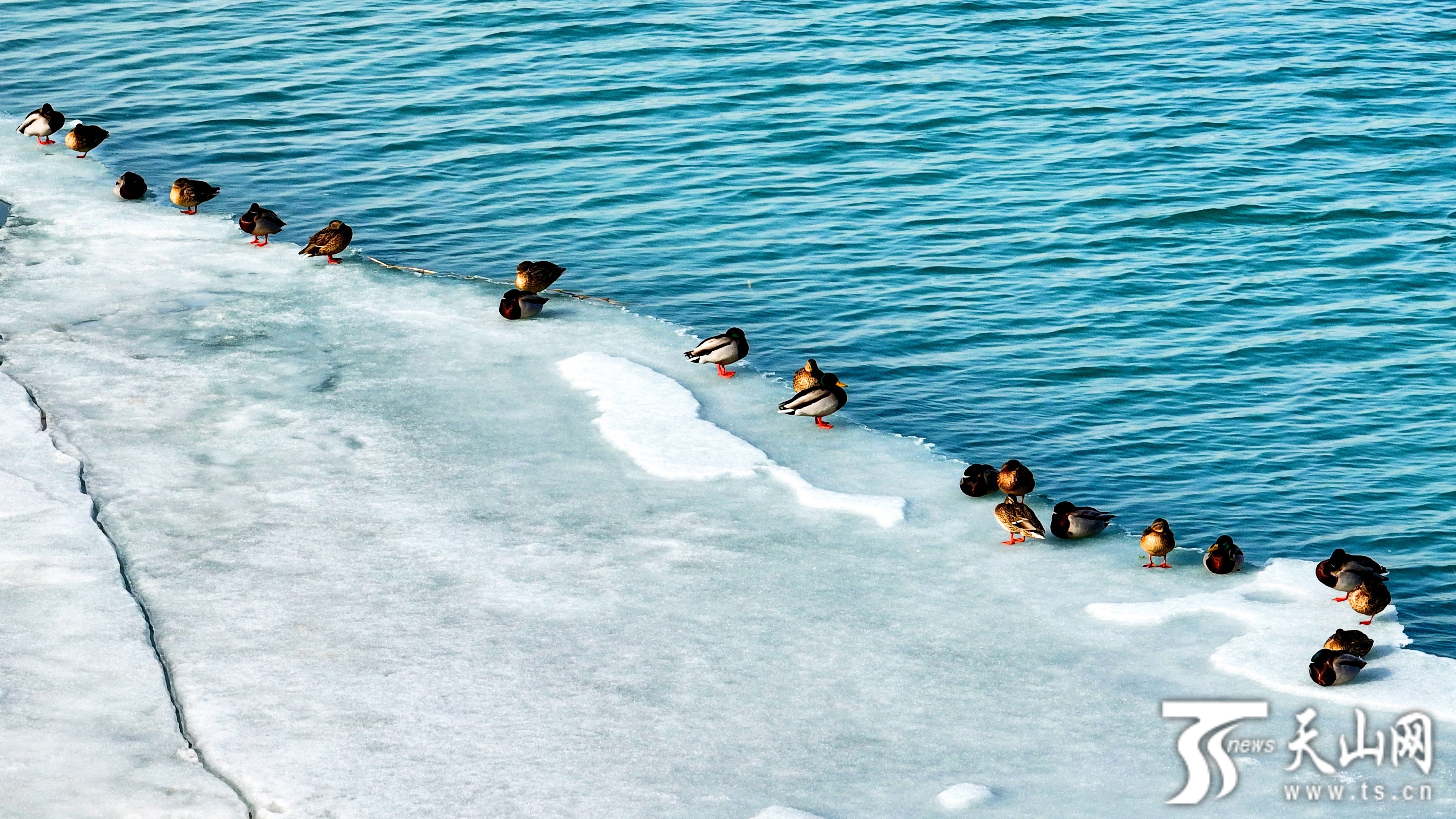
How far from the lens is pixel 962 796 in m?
9.10

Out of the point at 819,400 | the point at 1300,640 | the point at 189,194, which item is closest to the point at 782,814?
the point at 1300,640

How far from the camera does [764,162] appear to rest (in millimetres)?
21266

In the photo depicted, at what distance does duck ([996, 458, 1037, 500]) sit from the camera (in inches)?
492

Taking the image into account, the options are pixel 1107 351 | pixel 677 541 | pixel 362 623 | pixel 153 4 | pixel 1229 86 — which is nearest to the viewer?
pixel 362 623

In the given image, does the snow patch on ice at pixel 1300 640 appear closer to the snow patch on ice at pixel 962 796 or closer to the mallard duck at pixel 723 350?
the snow patch on ice at pixel 962 796

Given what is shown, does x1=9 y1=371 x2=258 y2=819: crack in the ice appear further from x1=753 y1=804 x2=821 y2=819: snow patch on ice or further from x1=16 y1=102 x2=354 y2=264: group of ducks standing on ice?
x1=16 y1=102 x2=354 y2=264: group of ducks standing on ice

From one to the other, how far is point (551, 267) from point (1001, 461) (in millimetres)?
5112

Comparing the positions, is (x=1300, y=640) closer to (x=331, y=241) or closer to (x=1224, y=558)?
(x=1224, y=558)

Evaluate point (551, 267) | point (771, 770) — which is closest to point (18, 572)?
point (771, 770)

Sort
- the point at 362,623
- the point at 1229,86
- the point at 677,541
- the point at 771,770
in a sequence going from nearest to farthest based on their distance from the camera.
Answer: the point at 771,770 < the point at 362,623 < the point at 677,541 < the point at 1229,86

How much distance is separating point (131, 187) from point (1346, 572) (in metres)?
13.8

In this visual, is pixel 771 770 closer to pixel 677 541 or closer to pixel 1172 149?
pixel 677 541

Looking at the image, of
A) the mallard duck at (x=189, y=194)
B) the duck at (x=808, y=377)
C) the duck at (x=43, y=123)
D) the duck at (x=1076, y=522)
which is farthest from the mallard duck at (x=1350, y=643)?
the duck at (x=43, y=123)

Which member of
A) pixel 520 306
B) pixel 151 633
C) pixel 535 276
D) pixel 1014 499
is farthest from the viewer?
pixel 535 276
